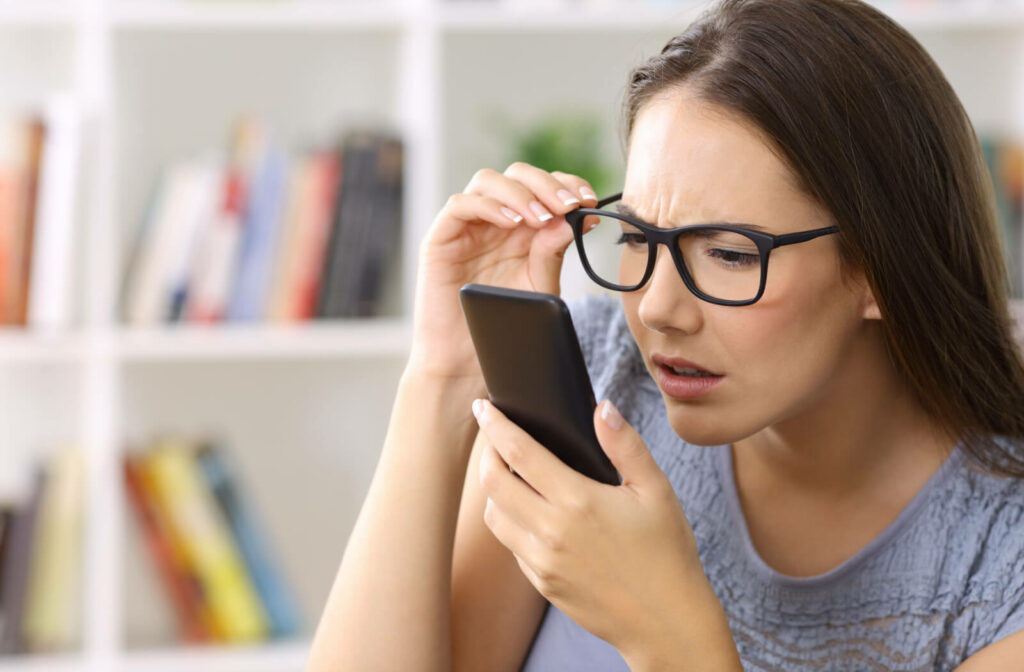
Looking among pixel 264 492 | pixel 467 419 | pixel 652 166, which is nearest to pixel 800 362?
pixel 652 166

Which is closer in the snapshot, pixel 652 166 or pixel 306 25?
pixel 652 166

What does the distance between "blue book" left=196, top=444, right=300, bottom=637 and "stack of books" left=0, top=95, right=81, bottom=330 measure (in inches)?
15.7

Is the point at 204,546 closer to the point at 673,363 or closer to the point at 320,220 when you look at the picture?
the point at 320,220

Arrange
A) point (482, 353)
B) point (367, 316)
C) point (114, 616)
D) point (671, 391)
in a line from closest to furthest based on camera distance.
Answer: point (482, 353) → point (671, 391) → point (114, 616) → point (367, 316)

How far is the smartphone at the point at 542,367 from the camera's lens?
79 cm

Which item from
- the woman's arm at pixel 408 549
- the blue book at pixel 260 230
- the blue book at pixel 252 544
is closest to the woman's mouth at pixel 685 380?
the woman's arm at pixel 408 549

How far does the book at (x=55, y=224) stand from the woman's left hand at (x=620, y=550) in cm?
136

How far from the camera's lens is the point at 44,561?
1982mm

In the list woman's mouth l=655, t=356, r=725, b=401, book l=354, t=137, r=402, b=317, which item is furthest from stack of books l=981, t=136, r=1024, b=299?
woman's mouth l=655, t=356, r=725, b=401

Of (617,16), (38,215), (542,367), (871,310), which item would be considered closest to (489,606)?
(542,367)

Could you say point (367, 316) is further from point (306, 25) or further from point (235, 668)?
point (235, 668)

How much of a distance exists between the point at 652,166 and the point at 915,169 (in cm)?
23

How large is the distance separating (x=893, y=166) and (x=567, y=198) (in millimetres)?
293

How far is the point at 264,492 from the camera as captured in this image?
2.30 m
